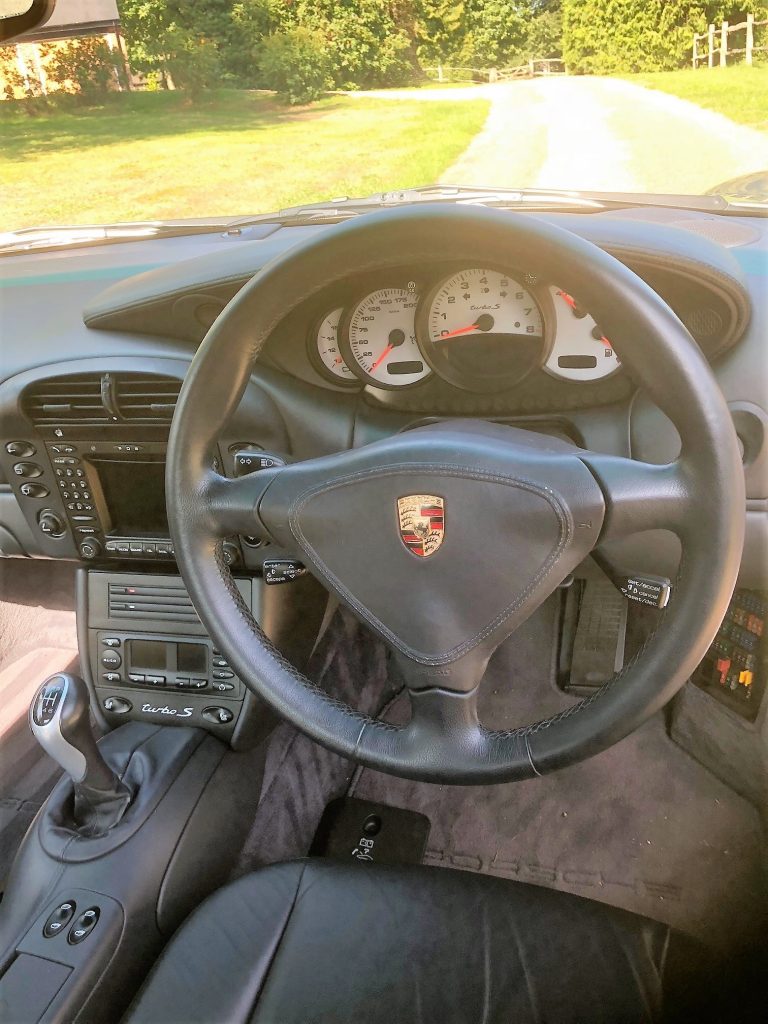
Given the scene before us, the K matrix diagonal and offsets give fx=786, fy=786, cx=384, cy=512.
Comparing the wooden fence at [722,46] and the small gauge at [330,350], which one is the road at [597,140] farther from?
the small gauge at [330,350]

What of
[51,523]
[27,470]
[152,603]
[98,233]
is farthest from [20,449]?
[98,233]

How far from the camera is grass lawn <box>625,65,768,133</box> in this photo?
1.75 m

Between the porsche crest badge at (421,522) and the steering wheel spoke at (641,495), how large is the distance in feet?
0.71

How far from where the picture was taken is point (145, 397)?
1751mm

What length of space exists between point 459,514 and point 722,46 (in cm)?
135

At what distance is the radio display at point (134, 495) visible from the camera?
1.90 metres

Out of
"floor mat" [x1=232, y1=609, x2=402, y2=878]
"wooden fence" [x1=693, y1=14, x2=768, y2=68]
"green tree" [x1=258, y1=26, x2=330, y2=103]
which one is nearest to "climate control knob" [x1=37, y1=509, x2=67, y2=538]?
"floor mat" [x1=232, y1=609, x2=402, y2=878]

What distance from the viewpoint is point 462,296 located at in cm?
Answer: 150

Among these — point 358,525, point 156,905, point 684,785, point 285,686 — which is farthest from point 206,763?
point 684,785

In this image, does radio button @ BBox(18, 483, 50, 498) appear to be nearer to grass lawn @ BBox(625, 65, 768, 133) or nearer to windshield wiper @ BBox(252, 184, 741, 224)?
windshield wiper @ BBox(252, 184, 741, 224)

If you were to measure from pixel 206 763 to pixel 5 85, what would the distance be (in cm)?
182

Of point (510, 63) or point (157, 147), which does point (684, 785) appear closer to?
point (510, 63)

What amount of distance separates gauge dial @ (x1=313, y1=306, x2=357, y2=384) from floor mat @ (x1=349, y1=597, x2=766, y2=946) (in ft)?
2.90

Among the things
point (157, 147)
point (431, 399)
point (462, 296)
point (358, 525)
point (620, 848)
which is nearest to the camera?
point (358, 525)
